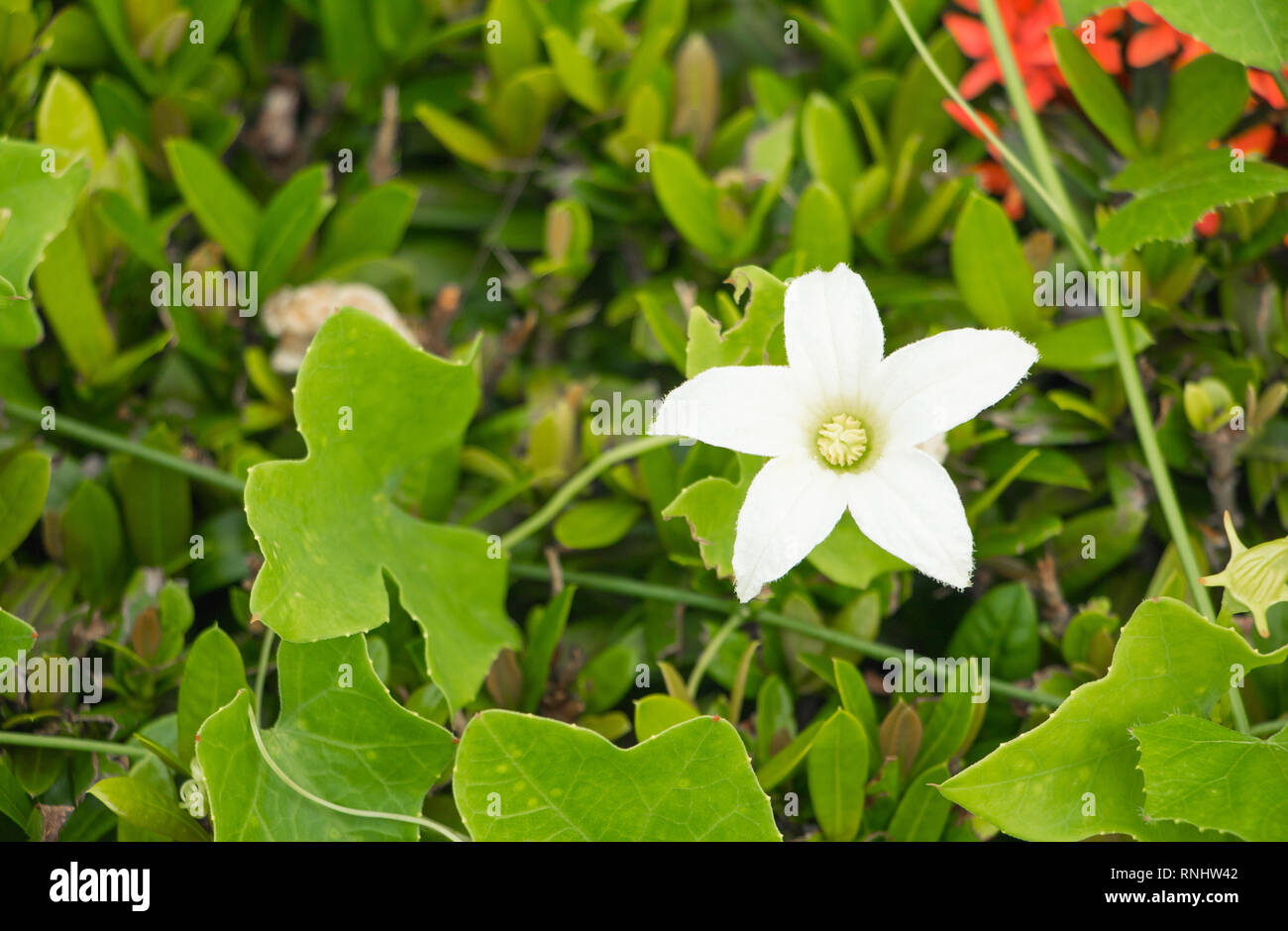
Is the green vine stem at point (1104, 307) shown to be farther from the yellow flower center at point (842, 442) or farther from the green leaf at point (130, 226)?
the green leaf at point (130, 226)

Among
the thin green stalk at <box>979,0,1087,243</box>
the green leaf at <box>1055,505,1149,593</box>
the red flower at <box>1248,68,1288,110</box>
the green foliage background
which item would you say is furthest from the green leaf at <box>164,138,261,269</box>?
the red flower at <box>1248,68,1288,110</box>

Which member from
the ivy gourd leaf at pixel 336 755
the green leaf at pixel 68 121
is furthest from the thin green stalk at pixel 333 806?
the green leaf at pixel 68 121

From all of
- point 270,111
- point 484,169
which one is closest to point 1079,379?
point 484,169

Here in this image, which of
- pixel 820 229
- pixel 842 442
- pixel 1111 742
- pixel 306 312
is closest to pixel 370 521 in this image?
pixel 306 312

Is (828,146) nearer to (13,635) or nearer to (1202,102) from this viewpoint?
(1202,102)

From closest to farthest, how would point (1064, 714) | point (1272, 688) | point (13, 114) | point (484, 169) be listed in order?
point (1064, 714) → point (1272, 688) → point (13, 114) → point (484, 169)

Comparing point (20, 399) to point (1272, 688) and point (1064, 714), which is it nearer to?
point (1064, 714)
